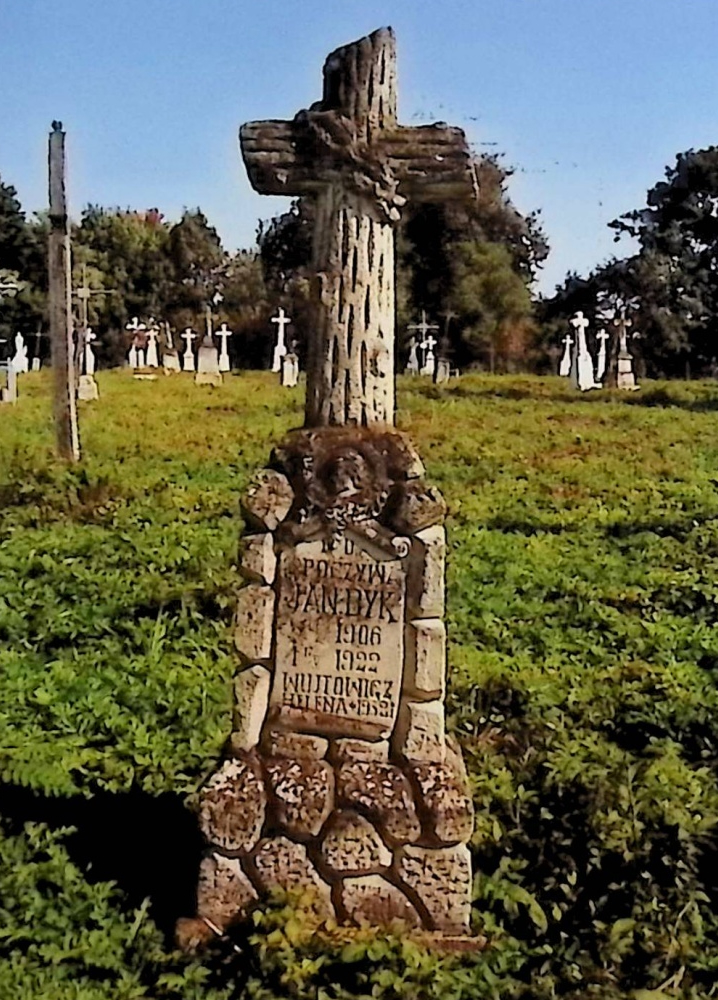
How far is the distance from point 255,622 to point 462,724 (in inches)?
84.5

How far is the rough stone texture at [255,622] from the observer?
4109 millimetres

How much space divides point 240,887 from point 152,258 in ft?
131

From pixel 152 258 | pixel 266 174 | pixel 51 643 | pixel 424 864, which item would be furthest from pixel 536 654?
pixel 152 258

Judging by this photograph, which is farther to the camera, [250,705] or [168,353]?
[168,353]

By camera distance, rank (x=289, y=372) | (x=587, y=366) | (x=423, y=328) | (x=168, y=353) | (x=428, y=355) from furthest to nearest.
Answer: (x=168, y=353) → (x=428, y=355) → (x=423, y=328) → (x=587, y=366) → (x=289, y=372)

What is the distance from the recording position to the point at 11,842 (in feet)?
14.9

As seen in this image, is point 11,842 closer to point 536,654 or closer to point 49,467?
point 536,654

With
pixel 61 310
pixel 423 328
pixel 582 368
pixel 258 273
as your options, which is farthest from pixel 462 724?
pixel 258 273

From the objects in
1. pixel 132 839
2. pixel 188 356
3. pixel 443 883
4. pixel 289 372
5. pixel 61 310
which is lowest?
pixel 132 839

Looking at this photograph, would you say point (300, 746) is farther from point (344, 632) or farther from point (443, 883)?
point (443, 883)

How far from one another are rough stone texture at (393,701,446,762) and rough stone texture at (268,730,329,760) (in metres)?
0.25

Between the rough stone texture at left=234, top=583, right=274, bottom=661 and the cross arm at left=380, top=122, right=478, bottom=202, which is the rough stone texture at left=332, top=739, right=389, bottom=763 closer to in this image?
the rough stone texture at left=234, top=583, right=274, bottom=661

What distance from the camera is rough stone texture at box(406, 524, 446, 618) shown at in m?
4.05

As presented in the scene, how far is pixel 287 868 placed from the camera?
4.13 m
